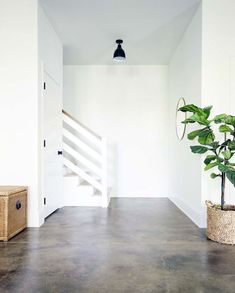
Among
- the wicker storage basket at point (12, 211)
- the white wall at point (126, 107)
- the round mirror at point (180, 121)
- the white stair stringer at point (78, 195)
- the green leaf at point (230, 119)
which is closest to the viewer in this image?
the green leaf at point (230, 119)

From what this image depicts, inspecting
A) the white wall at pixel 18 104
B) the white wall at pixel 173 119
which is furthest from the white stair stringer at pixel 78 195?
the white wall at pixel 173 119

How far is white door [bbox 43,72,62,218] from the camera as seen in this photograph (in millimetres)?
3885

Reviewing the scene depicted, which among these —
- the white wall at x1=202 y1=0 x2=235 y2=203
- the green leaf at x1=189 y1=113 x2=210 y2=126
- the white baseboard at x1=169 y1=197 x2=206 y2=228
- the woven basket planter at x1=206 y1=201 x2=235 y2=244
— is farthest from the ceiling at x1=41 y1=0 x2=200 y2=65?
the white baseboard at x1=169 y1=197 x2=206 y2=228

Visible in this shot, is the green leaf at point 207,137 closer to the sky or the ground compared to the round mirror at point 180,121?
closer to the ground

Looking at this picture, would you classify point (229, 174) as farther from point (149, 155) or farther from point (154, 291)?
point (149, 155)

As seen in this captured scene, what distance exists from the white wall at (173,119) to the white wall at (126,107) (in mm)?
357

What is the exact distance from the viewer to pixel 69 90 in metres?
5.99

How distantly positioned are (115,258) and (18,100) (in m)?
2.29

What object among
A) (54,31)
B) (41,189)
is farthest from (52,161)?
(54,31)

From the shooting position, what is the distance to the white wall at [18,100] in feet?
11.2

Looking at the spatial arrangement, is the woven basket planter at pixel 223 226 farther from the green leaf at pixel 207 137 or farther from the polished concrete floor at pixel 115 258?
the green leaf at pixel 207 137

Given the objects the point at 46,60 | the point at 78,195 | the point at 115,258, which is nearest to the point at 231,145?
the point at 115,258

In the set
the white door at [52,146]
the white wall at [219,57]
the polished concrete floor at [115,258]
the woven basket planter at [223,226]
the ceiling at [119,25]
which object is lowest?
the polished concrete floor at [115,258]

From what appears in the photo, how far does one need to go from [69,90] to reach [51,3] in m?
2.56
